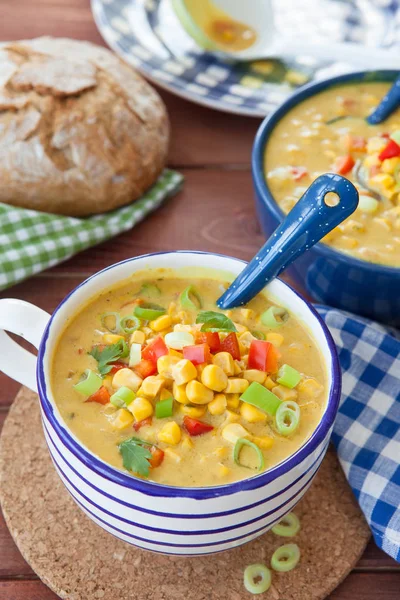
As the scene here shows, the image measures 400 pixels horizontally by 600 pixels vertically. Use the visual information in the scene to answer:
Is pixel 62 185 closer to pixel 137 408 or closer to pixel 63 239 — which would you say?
pixel 63 239

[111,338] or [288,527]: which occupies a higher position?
[111,338]

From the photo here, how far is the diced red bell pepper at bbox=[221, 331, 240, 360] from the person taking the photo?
1.50m

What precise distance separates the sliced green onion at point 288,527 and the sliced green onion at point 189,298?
1.57ft

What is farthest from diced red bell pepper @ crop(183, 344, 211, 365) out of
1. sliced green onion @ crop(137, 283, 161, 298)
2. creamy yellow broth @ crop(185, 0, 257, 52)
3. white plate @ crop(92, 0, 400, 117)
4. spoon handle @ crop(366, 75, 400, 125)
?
creamy yellow broth @ crop(185, 0, 257, 52)

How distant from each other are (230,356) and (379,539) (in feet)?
1.68

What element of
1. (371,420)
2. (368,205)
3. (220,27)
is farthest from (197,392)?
(220,27)

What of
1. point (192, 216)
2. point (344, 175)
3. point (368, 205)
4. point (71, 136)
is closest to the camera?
point (368, 205)

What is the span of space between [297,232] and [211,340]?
0.91 ft

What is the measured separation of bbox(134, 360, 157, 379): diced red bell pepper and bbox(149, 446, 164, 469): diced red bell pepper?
0.54 ft

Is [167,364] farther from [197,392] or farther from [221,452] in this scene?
[221,452]

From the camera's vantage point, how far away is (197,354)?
1450 millimetres

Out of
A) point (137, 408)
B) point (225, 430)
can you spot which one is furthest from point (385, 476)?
point (137, 408)

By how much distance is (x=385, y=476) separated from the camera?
1678 millimetres

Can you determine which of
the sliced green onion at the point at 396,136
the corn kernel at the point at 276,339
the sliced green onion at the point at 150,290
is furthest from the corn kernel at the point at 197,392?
the sliced green onion at the point at 396,136
